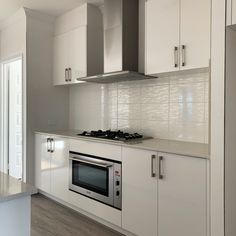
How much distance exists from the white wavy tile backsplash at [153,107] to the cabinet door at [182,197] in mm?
626

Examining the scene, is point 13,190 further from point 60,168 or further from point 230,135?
point 60,168

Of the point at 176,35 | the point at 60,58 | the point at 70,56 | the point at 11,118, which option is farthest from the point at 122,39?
the point at 11,118

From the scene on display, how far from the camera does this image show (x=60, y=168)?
3.26 meters

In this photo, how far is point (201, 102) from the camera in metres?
2.52

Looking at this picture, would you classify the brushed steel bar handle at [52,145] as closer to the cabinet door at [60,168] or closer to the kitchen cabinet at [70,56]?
the cabinet door at [60,168]

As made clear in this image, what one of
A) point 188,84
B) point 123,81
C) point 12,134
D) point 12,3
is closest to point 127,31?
point 123,81

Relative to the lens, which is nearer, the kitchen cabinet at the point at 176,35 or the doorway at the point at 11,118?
the kitchen cabinet at the point at 176,35

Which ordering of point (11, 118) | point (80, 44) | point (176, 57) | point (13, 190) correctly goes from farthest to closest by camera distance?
1. point (11, 118)
2. point (80, 44)
3. point (176, 57)
4. point (13, 190)

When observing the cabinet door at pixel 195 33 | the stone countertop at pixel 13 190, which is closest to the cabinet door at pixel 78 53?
the cabinet door at pixel 195 33

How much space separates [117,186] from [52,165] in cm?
123

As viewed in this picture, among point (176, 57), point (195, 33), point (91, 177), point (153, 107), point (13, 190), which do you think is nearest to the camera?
point (13, 190)

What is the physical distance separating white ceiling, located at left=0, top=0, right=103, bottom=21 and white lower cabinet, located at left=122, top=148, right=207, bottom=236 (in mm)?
2075

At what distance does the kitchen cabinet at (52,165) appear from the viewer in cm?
318

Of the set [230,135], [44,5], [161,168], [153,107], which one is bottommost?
[161,168]
